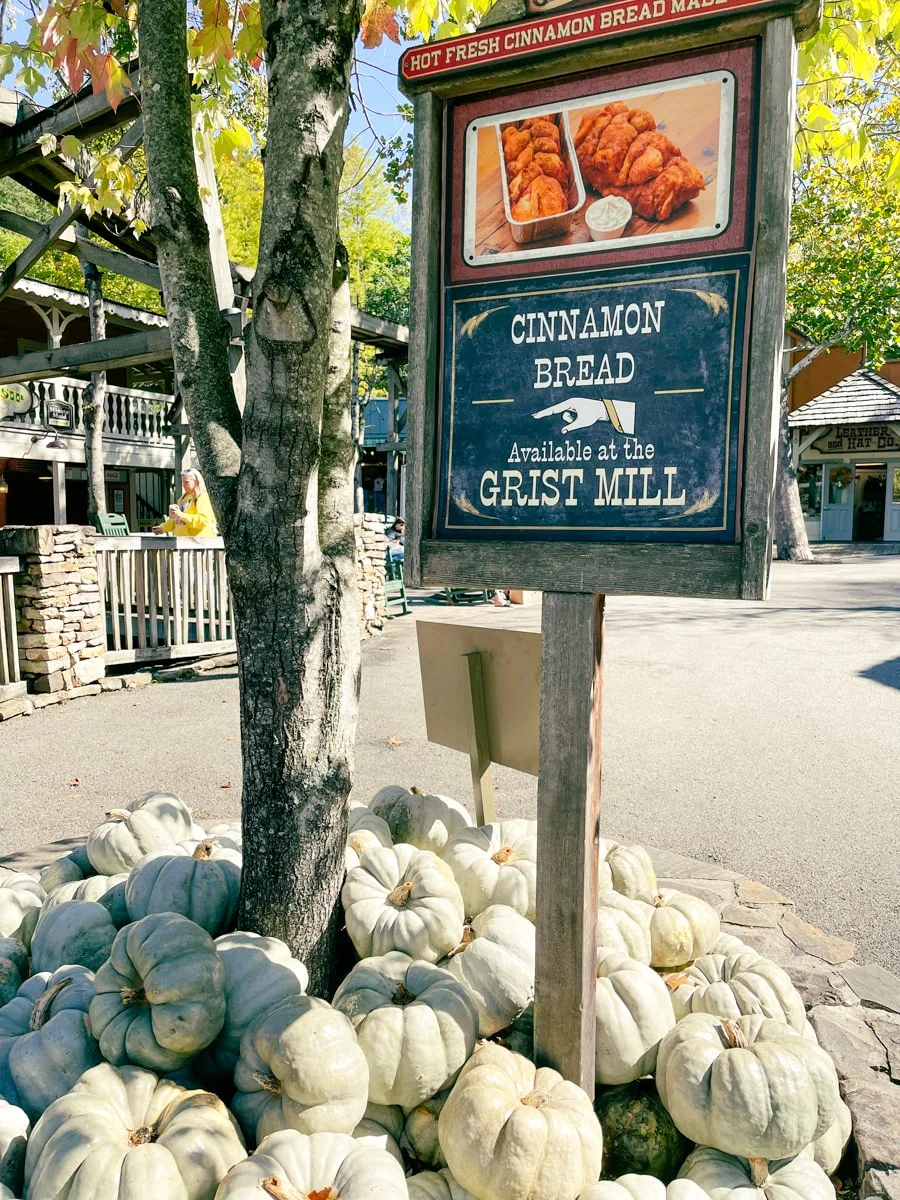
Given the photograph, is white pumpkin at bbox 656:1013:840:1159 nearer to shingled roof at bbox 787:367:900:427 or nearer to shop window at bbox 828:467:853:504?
shingled roof at bbox 787:367:900:427

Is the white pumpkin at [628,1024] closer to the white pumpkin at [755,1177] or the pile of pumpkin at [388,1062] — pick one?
the pile of pumpkin at [388,1062]

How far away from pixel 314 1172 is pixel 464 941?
3.32 feet

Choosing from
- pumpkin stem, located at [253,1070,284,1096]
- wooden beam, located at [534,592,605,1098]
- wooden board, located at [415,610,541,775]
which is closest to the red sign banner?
wooden beam, located at [534,592,605,1098]

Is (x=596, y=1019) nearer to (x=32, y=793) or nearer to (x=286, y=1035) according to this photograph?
(x=286, y=1035)

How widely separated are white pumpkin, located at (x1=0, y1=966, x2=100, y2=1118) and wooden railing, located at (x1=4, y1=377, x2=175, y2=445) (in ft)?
56.6

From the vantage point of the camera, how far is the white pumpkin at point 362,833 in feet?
10.2

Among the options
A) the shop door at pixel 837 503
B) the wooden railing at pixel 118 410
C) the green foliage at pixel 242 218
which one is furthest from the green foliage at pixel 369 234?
the shop door at pixel 837 503

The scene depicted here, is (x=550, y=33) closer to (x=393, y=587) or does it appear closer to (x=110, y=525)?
(x=393, y=587)

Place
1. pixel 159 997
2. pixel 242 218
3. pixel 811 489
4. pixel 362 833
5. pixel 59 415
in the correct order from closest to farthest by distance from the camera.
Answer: pixel 159 997 < pixel 362 833 < pixel 59 415 < pixel 242 218 < pixel 811 489

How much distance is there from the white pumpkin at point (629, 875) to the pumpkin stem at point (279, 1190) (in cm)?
168

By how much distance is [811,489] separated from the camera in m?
31.8

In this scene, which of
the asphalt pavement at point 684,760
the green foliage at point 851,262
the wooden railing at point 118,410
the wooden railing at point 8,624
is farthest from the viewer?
the green foliage at point 851,262

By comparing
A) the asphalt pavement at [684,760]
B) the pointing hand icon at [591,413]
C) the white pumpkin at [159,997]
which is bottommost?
the asphalt pavement at [684,760]

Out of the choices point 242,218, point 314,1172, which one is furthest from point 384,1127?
point 242,218
